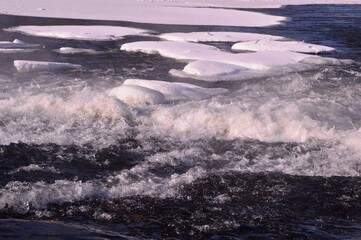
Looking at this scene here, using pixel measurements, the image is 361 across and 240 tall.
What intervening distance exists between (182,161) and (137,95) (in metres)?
2.64

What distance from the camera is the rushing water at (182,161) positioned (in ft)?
16.5

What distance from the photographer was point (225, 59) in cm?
1239

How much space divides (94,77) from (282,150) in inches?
197

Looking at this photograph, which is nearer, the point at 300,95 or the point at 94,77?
the point at 300,95

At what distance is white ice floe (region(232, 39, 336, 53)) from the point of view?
14.3 metres

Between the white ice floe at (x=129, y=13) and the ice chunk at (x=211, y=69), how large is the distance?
8.42 metres

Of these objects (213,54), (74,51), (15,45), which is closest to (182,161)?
(213,54)

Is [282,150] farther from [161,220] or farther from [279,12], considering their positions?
[279,12]

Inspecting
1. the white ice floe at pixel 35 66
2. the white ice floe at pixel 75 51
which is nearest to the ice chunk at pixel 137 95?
the white ice floe at pixel 35 66

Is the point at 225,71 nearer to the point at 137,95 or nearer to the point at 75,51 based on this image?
the point at 137,95

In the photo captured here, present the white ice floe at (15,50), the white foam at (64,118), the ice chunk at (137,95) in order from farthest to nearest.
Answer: the white ice floe at (15,50) < the ice chunk at (137,95) < the white foam at (64,118)

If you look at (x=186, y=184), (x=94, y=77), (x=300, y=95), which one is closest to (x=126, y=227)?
(x=186, y=184)

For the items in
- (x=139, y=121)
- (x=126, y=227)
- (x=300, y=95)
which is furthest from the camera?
(x=300, y=95)

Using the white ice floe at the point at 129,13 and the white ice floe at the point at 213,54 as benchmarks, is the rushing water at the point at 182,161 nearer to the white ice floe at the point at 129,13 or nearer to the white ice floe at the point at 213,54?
the white ice floe at the point at 213,54
